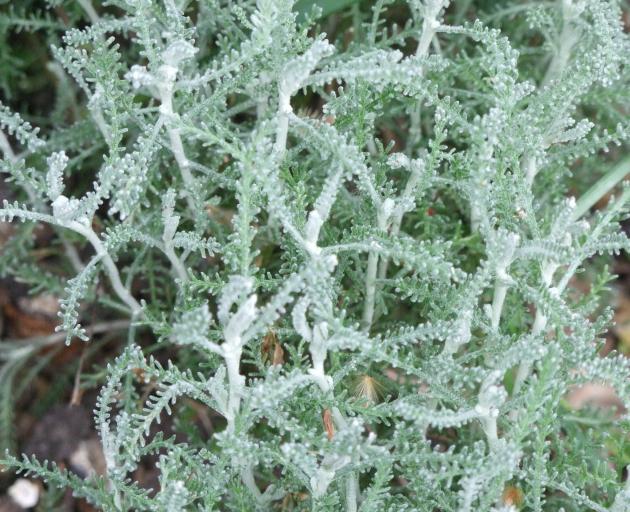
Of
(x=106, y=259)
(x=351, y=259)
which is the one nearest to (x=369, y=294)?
(x=351, y=259)

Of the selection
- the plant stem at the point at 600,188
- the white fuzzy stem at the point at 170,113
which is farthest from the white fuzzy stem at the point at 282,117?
the plant stem at the point at 600,188

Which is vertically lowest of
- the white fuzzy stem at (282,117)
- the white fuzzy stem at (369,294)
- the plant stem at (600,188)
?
the white fuzzy stem at (369,294)

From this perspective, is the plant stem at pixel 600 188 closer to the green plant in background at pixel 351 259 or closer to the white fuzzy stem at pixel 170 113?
the green plant in background at pixel 351 259

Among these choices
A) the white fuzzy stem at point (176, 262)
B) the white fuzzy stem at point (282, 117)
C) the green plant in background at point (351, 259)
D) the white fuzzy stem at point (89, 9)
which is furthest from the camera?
the white fuzzy stem at point (89, 9)

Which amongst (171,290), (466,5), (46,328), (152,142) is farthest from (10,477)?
(466,5)

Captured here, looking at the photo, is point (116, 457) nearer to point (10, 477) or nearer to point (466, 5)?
point (10, 477)

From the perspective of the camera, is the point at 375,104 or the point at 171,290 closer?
the point at 375,104

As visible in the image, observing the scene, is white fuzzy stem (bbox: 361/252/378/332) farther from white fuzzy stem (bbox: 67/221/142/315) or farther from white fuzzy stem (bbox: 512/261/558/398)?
white fuzzy stem (bbox: 67/221/142/315)

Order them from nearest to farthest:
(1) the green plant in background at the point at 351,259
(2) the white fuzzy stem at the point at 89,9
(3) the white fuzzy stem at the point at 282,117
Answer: (1) the green plant in background at the point at 351,259 < (3) the white fuzzy stem at the point at 282,117 < (2) the white fuzzy stem at the point at 89,9
